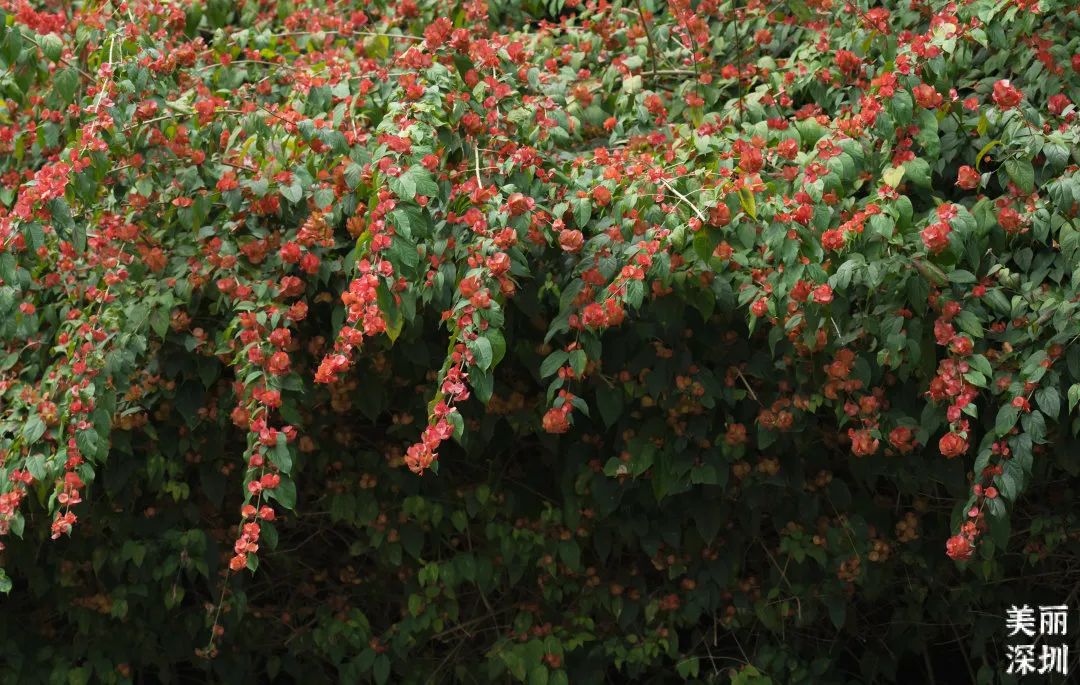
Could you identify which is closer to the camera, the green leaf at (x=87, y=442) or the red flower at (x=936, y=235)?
the red flower at (x=936, y=235)

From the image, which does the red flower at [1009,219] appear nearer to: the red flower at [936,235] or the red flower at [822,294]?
the red flower at [936,235]

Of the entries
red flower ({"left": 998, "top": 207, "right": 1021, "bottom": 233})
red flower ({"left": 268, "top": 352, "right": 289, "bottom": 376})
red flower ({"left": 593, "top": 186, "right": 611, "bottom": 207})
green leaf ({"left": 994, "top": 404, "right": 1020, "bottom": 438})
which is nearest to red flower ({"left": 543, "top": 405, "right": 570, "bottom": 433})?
red flower ({"left": 593, "top": 186, "right": 611, "bottom": 207})

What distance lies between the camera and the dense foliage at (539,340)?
97.6 inches

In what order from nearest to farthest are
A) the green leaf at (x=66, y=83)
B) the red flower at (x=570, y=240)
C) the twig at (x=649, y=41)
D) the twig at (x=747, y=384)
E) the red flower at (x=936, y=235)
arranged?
the red flower at (x=936, y=235)
the red flower at (x=570, y=240)
the green leaf at (x=66, y=83)
the twig at (x=747, y=384)
the twig at (x=649, y=41)

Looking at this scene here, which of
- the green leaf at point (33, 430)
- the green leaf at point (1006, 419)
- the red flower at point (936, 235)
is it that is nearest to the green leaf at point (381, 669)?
the green leaf at point (33, 430)

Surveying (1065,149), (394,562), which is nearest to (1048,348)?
(1065,149)

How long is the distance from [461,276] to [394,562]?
2.74 feet

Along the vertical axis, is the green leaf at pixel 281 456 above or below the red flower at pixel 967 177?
below

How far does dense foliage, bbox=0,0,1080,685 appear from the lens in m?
2.48

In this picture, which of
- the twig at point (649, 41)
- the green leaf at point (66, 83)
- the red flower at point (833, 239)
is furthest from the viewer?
the twig at point (649, 41)

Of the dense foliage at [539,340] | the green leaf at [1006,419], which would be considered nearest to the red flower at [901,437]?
the dense foliage at [539,340]

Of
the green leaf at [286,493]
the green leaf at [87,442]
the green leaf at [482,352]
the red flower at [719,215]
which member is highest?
the red flower at [719,215]

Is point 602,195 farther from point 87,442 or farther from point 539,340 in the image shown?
point 87,442

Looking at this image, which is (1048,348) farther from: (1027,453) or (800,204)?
(800,204)
